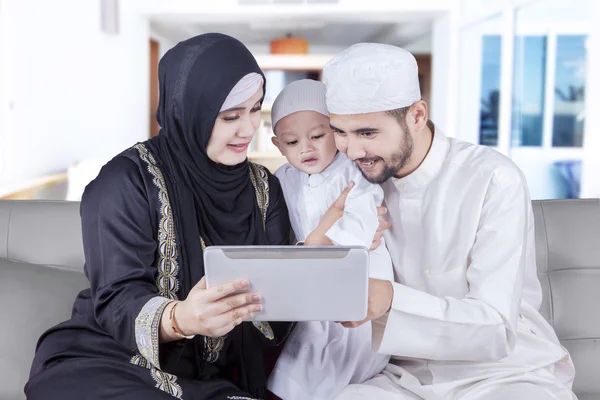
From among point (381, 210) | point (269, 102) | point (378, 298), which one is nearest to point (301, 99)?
point (381, 210)

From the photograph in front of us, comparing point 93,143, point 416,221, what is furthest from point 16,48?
point 416,221

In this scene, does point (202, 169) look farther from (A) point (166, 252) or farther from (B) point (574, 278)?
(B) point (574, 278)

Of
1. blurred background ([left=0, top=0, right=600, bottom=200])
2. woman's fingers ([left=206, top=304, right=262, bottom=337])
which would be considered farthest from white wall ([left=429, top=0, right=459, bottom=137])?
woman's fingers ([left=206, top=304, right=262, bottom=337])

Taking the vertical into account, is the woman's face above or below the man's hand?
above

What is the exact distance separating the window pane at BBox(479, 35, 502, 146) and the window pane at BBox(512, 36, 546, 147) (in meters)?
0.56

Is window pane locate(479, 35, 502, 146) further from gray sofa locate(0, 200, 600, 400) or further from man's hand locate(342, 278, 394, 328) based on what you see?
man's hand locate(342, 278, 394, 328)

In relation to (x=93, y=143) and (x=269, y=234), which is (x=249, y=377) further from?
(x=93, y=143)

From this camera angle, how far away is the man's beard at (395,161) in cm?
155

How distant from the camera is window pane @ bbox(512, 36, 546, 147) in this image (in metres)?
6.07

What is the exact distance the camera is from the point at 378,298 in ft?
4.44

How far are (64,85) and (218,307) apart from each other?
17.5 ft

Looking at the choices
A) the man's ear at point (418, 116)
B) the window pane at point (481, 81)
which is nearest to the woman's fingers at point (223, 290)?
the man's ear at point (418, 116)

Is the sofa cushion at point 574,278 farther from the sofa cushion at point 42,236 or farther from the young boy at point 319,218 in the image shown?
the sofa cushion at point 42,236

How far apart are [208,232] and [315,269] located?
17.3 inches
